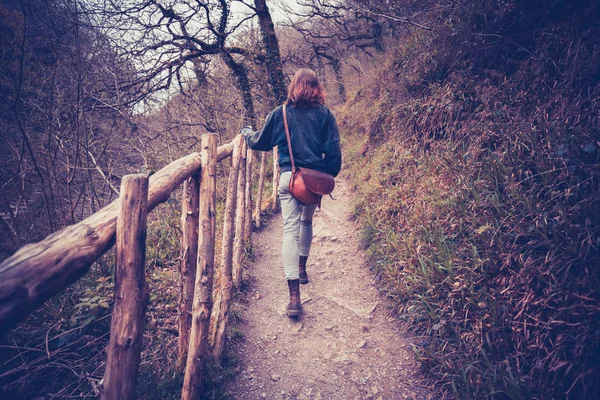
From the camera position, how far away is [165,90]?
6.95 m

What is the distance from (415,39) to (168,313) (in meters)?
7.15

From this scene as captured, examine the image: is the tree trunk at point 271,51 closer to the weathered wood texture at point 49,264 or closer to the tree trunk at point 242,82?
the tree trunk at point 242,82

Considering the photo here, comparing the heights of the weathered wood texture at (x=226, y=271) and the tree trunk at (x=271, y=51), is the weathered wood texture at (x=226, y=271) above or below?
below

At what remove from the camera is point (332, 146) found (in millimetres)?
2863

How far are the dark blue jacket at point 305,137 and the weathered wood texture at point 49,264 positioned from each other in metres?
1.70

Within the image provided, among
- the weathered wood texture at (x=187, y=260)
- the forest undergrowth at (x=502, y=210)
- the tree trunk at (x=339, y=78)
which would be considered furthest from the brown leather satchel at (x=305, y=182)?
the tree trunk at (x=339, y=78)

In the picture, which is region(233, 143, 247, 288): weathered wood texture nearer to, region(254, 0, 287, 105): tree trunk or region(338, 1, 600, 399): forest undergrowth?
region(338, 1, 600, 399): forest undergrowth

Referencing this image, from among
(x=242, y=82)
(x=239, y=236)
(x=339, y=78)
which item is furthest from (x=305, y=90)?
(x=339, y=78)

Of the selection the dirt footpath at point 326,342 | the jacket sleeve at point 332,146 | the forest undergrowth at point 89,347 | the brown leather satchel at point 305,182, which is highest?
the jacket sleeve at point 332,146

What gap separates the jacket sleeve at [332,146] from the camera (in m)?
2.84

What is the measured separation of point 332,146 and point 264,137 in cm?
67

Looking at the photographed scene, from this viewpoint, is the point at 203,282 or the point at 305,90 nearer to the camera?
the point at 203,282

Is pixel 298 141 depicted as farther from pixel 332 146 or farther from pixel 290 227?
pixel 290 227

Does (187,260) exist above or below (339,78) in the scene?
below
